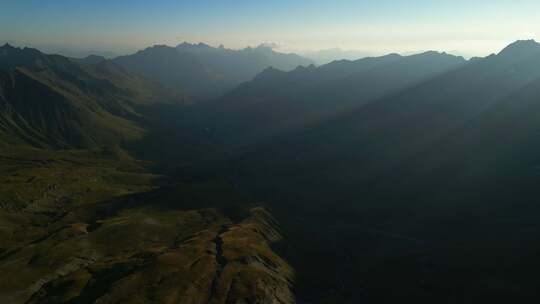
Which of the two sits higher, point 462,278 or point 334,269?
point 462,278

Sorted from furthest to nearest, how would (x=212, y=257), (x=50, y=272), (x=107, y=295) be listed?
(x=212, y=257)
(x=50, y=272)
(x=107, y=295)

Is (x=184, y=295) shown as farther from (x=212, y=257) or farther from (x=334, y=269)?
(x=334, y=269)

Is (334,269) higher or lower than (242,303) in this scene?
lower

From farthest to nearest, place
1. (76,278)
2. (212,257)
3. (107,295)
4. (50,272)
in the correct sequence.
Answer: (212,257), (50,272), (76,278), (107,295)

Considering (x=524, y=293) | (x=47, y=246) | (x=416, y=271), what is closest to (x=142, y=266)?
(x=47, y=246)

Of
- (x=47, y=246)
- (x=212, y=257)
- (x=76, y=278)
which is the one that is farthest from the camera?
(x=47, y=246)

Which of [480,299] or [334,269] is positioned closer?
[480,299]

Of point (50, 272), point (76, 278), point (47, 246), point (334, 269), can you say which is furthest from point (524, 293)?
point (47, 246)

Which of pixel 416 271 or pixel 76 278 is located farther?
pixel 416 271

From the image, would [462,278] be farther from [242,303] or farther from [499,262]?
[242,303]
